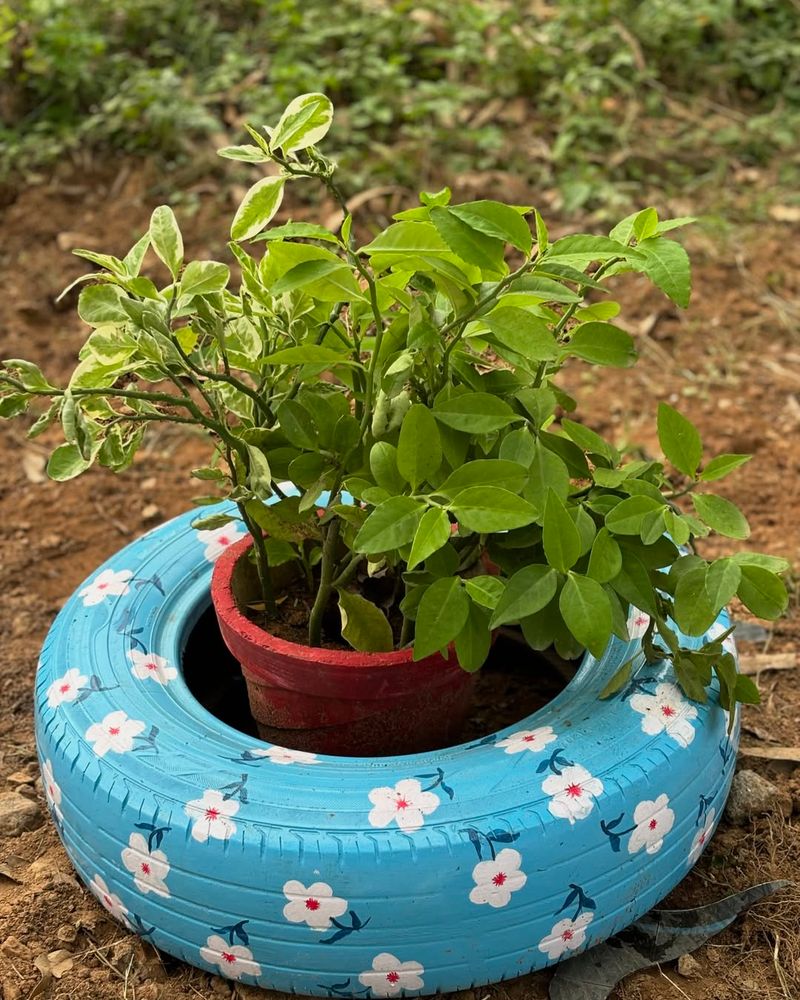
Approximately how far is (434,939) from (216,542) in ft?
2.43

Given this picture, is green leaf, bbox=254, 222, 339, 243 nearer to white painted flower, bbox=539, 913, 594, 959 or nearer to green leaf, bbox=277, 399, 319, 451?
green leaf, bbox=277, 399, 319, 451

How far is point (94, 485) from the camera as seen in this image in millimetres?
2693

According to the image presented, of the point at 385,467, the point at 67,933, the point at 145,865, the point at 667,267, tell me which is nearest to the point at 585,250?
the point at 667,267

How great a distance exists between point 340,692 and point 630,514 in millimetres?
424

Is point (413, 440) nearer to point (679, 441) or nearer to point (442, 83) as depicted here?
point (679, 441)

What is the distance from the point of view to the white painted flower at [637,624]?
1564 millimetres

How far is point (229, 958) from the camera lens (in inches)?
52.1

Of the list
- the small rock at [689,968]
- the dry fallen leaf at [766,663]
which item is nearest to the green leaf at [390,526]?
the small rock at [689,968]

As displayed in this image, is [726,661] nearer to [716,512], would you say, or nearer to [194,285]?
[716,512]

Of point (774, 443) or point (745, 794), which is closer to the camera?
point (745, 794)

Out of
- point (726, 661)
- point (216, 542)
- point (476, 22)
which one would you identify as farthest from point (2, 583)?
point (476, 22)

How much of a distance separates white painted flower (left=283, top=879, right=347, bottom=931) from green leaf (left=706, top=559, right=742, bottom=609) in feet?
1.75

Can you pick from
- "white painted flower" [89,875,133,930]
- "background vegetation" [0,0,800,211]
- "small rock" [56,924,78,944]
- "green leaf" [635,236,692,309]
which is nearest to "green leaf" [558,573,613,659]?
"green leaf" [635,236,692,309]

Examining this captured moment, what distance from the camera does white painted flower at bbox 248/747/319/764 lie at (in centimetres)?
137
